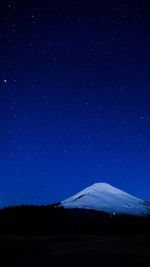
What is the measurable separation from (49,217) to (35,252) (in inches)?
605

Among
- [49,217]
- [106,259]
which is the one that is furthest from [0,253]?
[49,217]

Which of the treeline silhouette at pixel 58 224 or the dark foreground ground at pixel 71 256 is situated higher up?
the dark foreground ground at pixel 71 256

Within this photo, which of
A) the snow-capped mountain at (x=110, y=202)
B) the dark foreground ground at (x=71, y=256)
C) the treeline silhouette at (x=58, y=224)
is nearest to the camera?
the dark foreground ground at (x=71, y=256)

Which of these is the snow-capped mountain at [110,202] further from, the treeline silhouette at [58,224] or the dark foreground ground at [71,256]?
the dark foreground ground at [71,256]

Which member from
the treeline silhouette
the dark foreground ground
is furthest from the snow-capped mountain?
the dark foreground ground

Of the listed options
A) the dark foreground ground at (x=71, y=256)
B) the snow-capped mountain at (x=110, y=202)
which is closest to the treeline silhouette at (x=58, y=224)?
the snow-capped mountain at (x=110, y=202)

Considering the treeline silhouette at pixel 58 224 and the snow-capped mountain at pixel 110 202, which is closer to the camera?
the treeline silhouette at pixel 58 224

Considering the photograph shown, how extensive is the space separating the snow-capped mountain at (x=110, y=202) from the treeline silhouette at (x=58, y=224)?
7.64 m

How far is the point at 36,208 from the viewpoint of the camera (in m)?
30.1

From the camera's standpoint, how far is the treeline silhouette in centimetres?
2593

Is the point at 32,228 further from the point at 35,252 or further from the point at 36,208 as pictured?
the point at 35,252

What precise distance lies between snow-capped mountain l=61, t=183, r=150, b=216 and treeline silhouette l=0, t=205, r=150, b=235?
7.64 metres

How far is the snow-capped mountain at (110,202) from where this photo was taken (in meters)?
37.3

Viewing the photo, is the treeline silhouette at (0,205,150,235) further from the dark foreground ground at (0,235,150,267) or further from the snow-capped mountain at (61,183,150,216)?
the dark foreground ground at (0,235,150,267)
